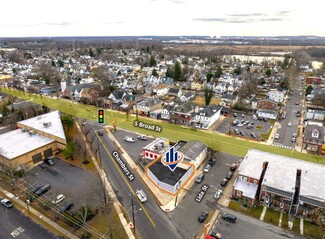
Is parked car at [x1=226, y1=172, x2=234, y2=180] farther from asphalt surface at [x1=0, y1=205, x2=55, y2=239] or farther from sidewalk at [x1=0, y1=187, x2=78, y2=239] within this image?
asphalt surface at [x1=0, y1=205, x2=55, y2=239]

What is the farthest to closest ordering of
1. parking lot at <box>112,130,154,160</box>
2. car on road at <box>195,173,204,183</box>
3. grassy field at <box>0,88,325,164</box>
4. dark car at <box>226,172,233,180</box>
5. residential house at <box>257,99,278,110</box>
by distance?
residential house at <box>257,99,278,110</box>, grassy field at <box>0,88,325,164</box>, parking lot at <box>112,130,154,160</box>, dark car at <box>226,172,233,180</box>, car on road at <box>195,173,204,183</box>

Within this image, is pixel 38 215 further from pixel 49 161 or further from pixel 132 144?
pixel 132 144

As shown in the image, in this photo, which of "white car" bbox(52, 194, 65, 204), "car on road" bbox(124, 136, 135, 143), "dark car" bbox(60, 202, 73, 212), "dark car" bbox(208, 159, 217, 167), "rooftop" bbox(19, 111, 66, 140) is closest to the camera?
"dark car" bbox(60, 202, 73, 212)

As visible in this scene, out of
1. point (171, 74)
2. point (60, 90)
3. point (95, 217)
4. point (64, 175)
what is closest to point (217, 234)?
point (95, 217)

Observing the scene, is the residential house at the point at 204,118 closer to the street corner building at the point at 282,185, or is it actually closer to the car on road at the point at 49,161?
the street corner building at the point at 282,185

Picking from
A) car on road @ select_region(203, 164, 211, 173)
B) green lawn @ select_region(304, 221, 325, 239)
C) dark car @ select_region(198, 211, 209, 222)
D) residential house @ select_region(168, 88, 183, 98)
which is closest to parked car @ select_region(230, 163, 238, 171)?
car on road @ select_region(203, 164, 211, 173)

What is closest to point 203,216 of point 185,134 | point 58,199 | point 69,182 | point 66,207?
point 66,207
